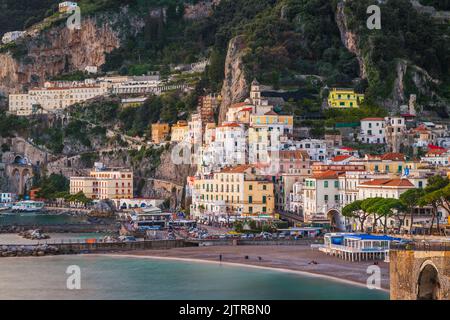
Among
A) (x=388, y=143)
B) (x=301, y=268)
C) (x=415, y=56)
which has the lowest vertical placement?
(x=301, y=268)

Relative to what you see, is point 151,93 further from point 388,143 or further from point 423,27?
point 388,143

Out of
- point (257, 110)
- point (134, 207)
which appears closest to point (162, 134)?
point (134, 207)

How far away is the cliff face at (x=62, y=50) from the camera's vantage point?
478 feet

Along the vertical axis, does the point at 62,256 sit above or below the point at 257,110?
below

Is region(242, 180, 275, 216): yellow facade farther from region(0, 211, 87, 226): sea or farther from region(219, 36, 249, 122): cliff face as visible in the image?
region(219, 36, 249, 122): cliff face

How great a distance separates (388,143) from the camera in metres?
94.4

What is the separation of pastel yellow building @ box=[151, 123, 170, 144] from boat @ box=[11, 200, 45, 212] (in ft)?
39.8

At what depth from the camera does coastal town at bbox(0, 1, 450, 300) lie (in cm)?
6650

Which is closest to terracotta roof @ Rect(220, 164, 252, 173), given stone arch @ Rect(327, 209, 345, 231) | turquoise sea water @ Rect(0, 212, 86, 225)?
stone arch @ Rect(327, 209, 345, 231)

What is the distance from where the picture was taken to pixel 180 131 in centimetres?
10888

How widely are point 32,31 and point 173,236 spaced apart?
80526 mm

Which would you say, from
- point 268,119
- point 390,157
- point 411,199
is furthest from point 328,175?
point 268,119

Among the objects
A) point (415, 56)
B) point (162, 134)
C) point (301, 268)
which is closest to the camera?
point (301, 268)

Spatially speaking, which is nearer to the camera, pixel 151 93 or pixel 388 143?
pixel 388 143
